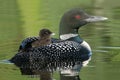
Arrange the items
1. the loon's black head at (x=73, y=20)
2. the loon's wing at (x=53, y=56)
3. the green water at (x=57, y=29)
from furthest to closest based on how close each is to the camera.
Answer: the loon's black head at (x=73, y=20)
the loon's wing at (x=53, y=56)
the green water at (x=57, y=29)

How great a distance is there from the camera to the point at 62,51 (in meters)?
12.0

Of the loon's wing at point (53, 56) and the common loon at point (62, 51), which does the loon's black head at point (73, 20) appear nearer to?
the common loon at point (62, 51)

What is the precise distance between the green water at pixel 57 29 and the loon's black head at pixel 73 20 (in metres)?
0.37

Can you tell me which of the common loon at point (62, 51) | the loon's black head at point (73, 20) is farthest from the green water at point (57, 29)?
the loon's black head at point (73, 20)

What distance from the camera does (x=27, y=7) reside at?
36.0 feet

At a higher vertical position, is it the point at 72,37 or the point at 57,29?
the point at 72,37

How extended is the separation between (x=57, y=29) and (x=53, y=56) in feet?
7.89

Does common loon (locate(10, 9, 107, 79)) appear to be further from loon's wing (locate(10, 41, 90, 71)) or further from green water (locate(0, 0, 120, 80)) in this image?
green water (locate(0, 0, 120, 80))

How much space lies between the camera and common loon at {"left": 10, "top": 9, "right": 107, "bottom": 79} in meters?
11.4

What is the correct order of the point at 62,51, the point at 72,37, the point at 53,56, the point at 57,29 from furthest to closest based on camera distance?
the point at 57,29
the point at 72,37
the point at 62,51
the point at 53,56

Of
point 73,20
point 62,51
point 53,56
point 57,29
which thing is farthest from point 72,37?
point 57,29

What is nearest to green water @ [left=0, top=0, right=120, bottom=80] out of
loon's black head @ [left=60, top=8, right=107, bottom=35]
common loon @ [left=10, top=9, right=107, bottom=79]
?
common loon @ [left=10, top=9, right=107, bottom=79]

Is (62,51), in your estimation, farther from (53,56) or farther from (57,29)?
(57,29)

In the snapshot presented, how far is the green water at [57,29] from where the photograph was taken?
10.6 m
